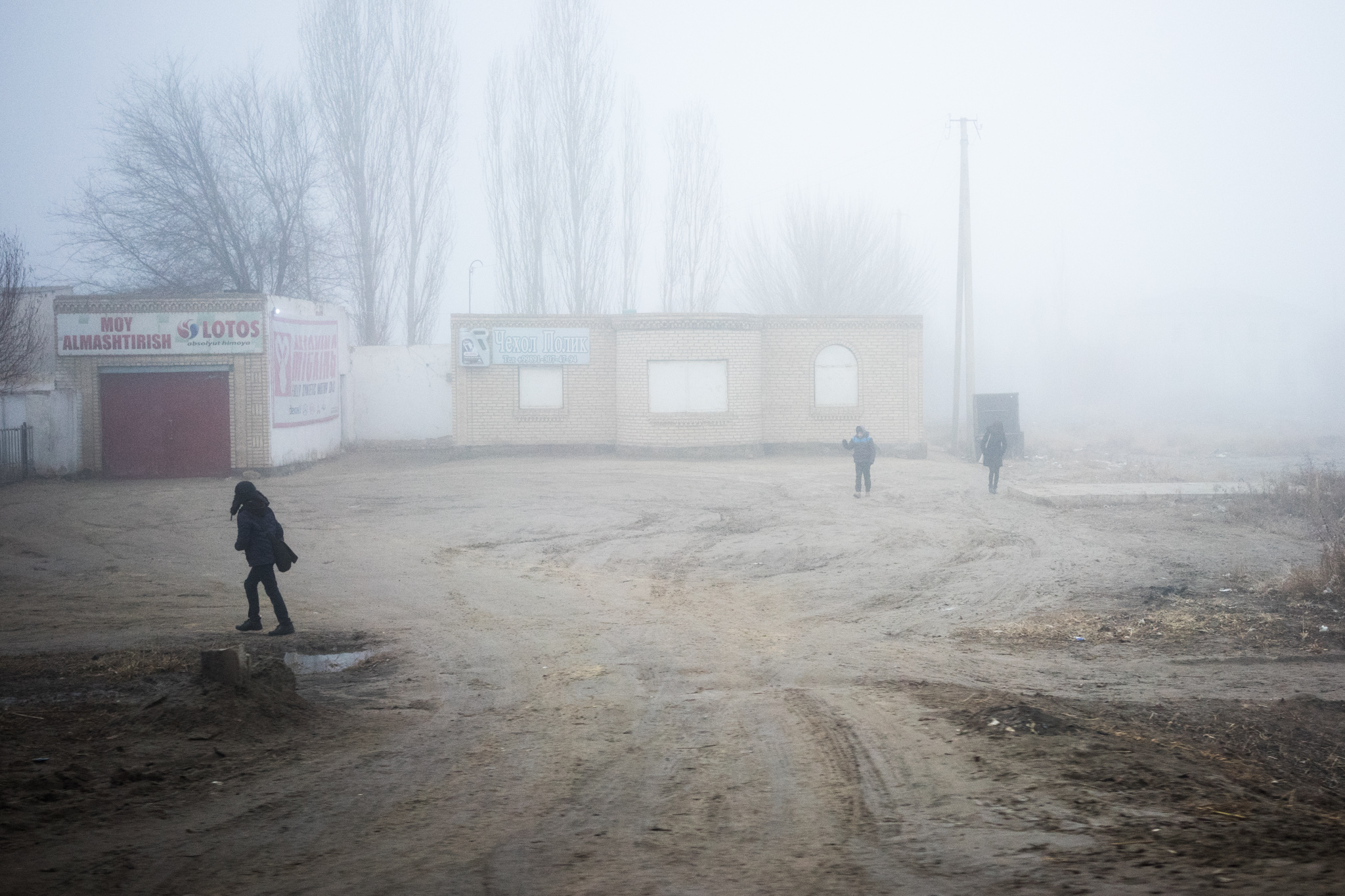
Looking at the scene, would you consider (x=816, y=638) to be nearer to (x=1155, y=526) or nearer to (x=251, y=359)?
(x=1155, y=526)

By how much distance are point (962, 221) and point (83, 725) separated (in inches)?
1099

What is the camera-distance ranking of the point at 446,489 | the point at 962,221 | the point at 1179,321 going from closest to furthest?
1. the point at 446,489
2. the point at 962,221
3. the point at 1179,321

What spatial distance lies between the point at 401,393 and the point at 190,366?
785 centimetres

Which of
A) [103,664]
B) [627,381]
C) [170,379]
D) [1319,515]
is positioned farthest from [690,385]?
[103,664]

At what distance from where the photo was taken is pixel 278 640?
892cm

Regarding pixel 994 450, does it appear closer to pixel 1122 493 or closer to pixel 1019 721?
pixel 1122 493

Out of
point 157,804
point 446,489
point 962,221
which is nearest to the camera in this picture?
point 157,804

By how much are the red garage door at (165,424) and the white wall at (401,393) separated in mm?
7059

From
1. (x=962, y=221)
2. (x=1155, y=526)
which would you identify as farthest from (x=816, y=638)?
(x=962, y=221)

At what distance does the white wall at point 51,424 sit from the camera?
73.3ft

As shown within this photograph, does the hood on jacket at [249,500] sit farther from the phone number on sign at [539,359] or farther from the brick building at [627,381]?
the phone number on sign at [539,359]

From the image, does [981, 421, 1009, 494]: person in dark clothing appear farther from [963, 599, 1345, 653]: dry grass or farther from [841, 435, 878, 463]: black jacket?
[963, 599, 1345, 653]: dry grass

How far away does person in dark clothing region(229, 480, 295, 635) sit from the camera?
30.3ft

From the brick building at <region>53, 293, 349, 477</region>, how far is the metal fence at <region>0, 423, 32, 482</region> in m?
1.15
